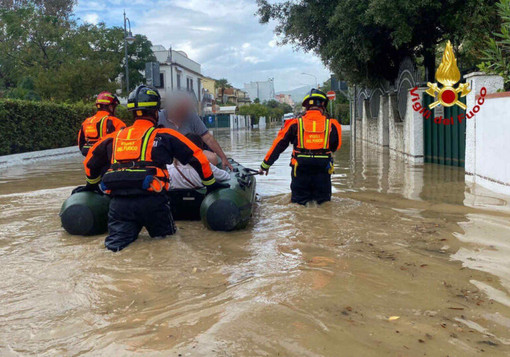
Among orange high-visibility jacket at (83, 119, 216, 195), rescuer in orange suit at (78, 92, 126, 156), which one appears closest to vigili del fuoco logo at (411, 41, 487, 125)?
rescuer in orange suit at (78, 92, 126, 156)

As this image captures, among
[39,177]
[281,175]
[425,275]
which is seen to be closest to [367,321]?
[425,275]

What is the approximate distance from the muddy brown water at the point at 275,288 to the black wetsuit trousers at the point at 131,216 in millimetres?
116

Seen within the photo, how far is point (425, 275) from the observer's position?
12.8ft

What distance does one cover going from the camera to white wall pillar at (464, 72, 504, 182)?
8898 millimetres

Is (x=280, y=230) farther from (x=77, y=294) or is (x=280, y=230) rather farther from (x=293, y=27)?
(x=293, y=27)

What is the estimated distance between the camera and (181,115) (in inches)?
229

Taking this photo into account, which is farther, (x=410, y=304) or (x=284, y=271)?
(x=284, y=271)

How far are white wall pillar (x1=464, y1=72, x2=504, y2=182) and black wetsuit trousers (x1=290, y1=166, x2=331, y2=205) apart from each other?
3.80 metres

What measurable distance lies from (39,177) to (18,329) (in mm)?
9881

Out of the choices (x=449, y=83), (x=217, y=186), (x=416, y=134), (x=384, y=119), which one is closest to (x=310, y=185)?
(x=217, y=186)

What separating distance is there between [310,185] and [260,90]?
158 meters

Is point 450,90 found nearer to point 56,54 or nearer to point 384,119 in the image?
point 384,119

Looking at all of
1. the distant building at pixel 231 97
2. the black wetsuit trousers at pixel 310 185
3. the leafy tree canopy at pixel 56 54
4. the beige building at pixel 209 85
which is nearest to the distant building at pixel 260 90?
the distant building at pixel 231 97

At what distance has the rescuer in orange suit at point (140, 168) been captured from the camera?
14.9 ft
